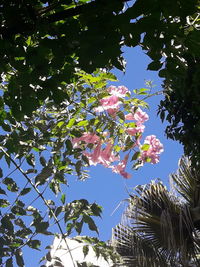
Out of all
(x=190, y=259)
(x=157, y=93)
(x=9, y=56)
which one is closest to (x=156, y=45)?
(x=9, y=56)

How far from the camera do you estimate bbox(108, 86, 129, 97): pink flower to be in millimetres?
1909

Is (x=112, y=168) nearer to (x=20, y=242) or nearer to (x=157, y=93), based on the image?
(x=157, y=93)

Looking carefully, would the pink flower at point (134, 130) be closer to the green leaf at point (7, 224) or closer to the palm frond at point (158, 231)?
the green leaf at point (7, 224)

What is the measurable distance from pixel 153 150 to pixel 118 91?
0.36 m

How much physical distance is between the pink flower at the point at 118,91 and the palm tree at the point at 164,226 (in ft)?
9.57

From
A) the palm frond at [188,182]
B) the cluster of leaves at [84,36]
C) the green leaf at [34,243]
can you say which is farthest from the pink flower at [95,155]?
the palm frond at [188,182]

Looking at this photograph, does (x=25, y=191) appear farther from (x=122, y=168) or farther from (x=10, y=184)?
(x=122, y=168)

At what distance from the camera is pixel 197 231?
510 centimetres

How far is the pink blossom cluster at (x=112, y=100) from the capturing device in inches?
72.7

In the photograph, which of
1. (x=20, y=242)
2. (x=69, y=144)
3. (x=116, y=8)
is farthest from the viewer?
(x=69, y=144)

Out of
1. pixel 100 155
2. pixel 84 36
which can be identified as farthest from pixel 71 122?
pixel 84 36

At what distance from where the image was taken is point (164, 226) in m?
4.85

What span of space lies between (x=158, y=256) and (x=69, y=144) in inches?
143

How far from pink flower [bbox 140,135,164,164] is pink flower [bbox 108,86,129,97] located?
284 millimetres
